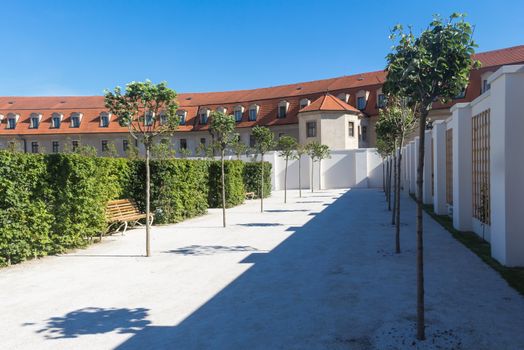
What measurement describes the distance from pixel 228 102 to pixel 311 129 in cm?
1599

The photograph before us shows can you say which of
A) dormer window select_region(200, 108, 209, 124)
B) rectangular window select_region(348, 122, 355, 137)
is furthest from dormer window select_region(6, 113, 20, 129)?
rectangular window select_region(348, 122, 355, 137)

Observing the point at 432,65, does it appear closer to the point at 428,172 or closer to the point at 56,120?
the point at 428,172

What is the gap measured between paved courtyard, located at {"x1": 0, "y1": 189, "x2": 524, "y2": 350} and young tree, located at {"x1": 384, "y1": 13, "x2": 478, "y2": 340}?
0.89 meters

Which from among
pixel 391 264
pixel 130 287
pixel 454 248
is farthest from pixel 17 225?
pixel 454 248

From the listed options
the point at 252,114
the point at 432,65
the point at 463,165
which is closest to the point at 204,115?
the point at 252,114

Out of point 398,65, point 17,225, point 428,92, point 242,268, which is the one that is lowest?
point 242,268

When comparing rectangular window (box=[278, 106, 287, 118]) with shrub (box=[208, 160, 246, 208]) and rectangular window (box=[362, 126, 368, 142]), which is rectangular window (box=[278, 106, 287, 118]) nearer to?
rectangular window (box=[362, 126, 368, 142])

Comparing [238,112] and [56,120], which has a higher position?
[238,112]

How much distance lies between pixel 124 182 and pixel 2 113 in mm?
52955

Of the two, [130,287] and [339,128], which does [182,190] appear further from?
[339,128]

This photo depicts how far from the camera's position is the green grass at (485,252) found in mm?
6663

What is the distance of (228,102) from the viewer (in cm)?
5691

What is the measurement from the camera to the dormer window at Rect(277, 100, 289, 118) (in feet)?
168

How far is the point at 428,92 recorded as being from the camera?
4844mm
